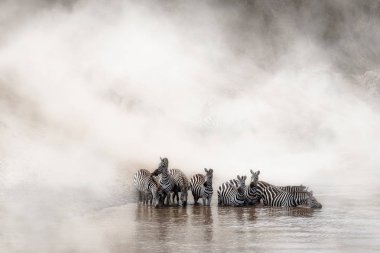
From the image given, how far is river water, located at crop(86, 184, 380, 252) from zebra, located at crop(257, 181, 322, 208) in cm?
35

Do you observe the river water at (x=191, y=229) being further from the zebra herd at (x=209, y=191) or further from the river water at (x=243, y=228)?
the zebra herd at (x=209, y=191)

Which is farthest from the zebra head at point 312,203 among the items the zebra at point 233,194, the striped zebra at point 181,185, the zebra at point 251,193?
the striped zebra at point 181,185

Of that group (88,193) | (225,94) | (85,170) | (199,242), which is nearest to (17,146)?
(85,170)

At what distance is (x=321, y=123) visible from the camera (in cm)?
2953

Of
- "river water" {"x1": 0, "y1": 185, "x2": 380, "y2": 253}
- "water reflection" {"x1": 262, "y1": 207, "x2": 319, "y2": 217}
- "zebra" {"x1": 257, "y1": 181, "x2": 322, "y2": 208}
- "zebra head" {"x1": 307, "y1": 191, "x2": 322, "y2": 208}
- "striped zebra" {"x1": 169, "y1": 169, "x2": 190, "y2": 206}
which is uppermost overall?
"striped zebra" {"x1": 169, "y1": 169, "x2": 190, "y2": 206}

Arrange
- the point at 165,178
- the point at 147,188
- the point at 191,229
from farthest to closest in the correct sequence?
the point at 147,188 → the point at 165,178 → the point at 191,229

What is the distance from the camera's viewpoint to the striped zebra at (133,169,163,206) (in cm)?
1323

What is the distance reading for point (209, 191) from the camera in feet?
44.3

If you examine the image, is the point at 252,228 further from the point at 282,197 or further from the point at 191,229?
the point at 282,197

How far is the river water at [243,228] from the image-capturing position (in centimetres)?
889

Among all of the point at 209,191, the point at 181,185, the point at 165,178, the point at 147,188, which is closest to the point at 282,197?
the point at 209,191

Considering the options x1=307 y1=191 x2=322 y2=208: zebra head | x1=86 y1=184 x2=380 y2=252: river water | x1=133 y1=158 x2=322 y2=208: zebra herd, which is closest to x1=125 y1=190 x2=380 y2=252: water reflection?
x1=86 y1=184 x2=380 y2=252: river water

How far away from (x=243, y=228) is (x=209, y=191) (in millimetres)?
3067

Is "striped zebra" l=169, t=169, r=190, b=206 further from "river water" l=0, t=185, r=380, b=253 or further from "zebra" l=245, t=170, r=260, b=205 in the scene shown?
"zebra" l=245, t=170, r=260, b=205
